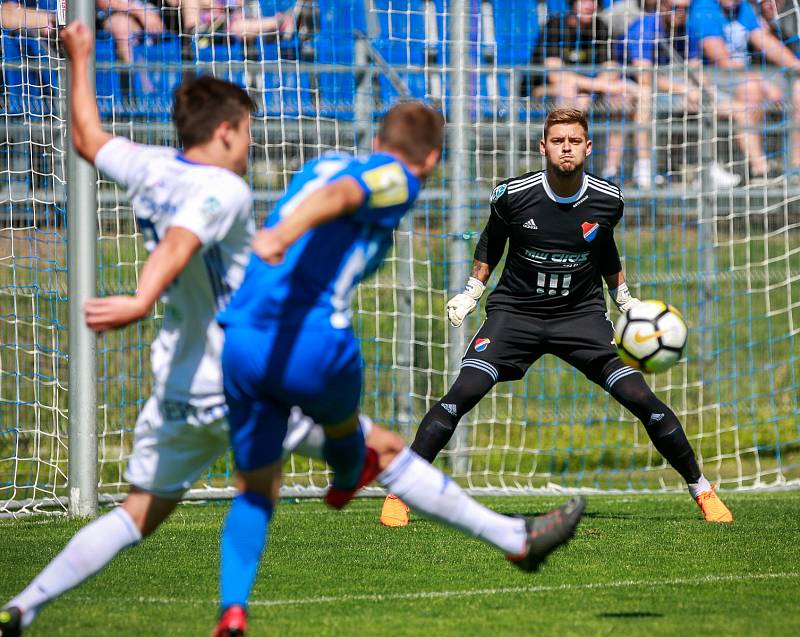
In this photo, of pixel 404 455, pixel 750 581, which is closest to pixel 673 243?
pixel 750 581

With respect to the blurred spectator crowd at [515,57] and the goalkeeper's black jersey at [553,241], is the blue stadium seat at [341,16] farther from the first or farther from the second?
the goalkeeper's black jersey at [553,241]

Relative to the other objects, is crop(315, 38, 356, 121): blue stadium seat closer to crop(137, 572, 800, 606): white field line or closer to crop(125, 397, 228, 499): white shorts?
crop(137, 572, 800, 606): white field line

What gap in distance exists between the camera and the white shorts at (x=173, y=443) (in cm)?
406

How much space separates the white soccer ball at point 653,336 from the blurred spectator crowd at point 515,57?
4582mm

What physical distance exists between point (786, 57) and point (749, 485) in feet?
14.1

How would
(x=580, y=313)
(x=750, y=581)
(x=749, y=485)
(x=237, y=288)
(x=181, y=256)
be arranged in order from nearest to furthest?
(x=181, y=256), (x=237, y=288), (x=750, y=581), (x=580, y=313), (x=749, y=485)

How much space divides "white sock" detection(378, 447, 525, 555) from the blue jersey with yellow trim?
0.65 meters

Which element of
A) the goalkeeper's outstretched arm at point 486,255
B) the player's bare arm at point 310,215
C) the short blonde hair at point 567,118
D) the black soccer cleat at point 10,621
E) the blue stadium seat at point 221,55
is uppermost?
the blue stadium seat at point 221,55

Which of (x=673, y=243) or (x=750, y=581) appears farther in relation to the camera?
(x=673, y=243)

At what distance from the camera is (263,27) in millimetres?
10539

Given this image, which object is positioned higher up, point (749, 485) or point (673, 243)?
point (673, 243)

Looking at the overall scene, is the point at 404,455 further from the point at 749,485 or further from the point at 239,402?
the point at 749,485

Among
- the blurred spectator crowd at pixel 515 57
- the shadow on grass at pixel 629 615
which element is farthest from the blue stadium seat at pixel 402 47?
the shadow on grass at pixel 629 615

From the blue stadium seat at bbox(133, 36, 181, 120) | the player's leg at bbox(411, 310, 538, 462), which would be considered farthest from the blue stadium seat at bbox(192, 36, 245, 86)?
the player's leg at bbox(411, 310, 538, 462)
